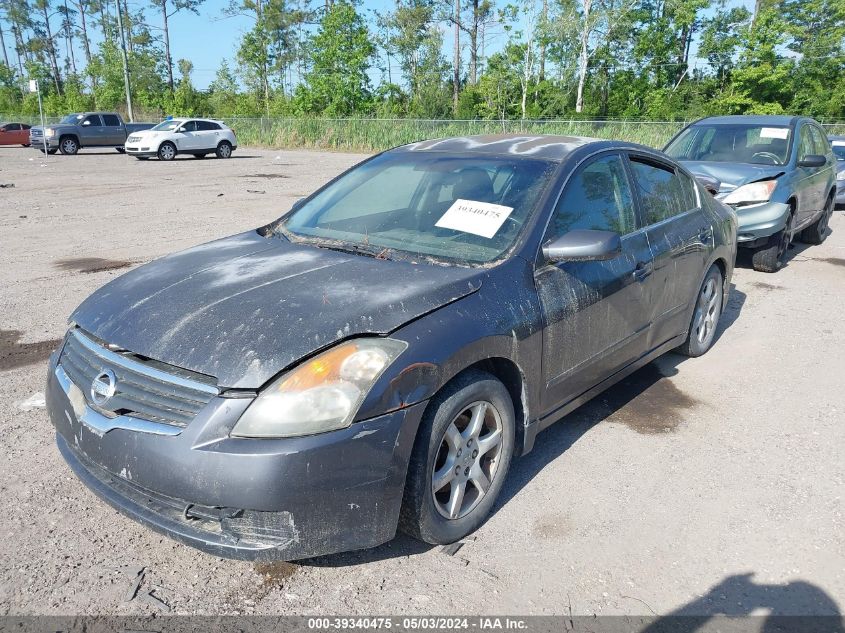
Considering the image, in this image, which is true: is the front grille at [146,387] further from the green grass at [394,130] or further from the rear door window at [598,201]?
the green grass at [394,130]

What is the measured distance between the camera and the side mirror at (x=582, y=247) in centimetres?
313

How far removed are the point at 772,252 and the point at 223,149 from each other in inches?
1001

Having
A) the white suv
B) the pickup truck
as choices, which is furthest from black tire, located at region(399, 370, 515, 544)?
the pickup truck

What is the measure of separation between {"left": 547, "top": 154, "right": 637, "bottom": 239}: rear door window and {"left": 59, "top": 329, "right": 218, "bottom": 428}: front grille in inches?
71.5

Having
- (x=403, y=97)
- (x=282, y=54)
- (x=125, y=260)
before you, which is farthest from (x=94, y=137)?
(x=282, y=54)

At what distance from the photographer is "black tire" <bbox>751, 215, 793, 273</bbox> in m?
7.85

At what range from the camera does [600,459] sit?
367cm

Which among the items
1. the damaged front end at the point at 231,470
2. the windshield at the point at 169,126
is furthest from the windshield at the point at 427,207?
the windshield at the point at 169,126

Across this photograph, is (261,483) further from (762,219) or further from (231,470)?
(762,219)

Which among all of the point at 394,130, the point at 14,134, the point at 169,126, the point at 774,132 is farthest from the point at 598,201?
the point at 14,134

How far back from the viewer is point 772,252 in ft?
25.8

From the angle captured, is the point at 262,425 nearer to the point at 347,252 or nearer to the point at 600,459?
the point at 347,252

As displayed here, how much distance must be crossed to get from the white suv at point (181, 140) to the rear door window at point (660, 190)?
26.3 metres

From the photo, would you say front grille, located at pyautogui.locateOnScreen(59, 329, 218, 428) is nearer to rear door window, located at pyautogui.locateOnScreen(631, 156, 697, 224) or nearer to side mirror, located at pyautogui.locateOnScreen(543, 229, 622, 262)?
side mirror, located at pyautogui.locateOnScreen(543, 229, 622, 262)
